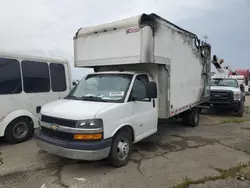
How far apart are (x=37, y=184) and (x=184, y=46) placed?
532 cm

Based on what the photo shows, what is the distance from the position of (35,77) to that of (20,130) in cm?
158

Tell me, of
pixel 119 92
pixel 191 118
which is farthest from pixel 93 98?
pixel 191 118

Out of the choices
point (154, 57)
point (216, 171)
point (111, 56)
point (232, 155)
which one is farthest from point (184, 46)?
point (216, 171)

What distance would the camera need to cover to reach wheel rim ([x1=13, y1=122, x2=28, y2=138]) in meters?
5.79

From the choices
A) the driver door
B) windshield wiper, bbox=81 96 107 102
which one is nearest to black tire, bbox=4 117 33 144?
windshield wiper, bbox=81 96 107 102

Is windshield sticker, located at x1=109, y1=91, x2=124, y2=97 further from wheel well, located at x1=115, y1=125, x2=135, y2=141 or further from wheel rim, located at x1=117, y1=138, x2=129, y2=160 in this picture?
wheel rim, located at x1=117, y1=138, x2=129, y2=160

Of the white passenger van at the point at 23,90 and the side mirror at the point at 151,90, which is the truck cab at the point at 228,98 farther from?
the white passenger van at the point at 23,90

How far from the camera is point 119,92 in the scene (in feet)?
14.7

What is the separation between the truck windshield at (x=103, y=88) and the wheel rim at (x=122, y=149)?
86 cm

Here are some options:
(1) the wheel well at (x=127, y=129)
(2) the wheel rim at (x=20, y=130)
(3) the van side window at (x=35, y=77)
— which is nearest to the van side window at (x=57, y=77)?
(3) the van side window at (x=35, y=77)

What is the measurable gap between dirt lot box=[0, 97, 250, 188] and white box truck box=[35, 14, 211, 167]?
45cm

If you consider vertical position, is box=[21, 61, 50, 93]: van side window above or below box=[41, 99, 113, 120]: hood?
above

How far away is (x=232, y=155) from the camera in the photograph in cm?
508

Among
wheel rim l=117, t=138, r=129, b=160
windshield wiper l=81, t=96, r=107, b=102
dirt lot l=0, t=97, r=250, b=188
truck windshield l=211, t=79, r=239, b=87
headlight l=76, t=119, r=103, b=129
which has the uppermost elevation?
truck windshield l=211, t=79, r=239, b=87
